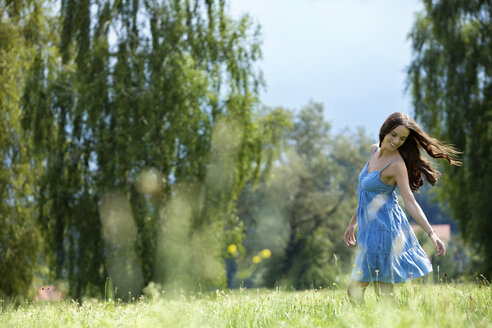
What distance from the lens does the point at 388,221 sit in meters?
4.12

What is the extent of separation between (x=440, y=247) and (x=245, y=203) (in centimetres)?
2606

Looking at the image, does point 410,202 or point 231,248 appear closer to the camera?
point 410,202

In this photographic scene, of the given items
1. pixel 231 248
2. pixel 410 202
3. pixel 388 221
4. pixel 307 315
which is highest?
pixel 410 202

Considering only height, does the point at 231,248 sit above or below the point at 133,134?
below

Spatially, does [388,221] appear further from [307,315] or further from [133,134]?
[133,134]

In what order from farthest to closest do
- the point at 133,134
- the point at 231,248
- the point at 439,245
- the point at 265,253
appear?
the point at 265,253 < the point at 231,248 < the point at 133,134 < the point at 439,245

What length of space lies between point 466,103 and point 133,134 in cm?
831

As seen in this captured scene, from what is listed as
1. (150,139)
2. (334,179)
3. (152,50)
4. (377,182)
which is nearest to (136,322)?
(377,182)

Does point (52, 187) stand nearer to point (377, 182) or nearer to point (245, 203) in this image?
point (377, 182)

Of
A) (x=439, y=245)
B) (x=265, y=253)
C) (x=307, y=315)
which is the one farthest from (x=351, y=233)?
(x=265, y=253)

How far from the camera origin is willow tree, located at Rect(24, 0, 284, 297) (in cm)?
1210

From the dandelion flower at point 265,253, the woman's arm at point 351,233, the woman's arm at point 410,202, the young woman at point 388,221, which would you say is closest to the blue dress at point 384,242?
the young woman at point 388,221

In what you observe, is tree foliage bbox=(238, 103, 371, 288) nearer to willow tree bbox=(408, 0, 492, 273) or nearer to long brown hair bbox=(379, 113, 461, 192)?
willow tree bbox=(408, 0, 492, 273)

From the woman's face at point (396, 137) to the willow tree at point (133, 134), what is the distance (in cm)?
843
